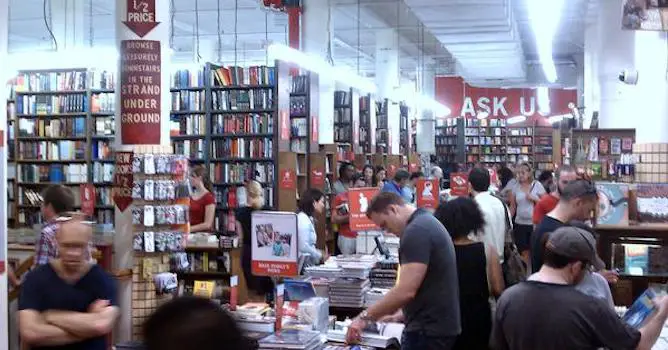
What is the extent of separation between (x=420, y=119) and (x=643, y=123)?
Answer: 13943mm

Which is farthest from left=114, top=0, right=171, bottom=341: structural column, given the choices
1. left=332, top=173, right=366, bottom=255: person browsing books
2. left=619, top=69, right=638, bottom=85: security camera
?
left=619, top=69, right=638, bottom=85: security camera

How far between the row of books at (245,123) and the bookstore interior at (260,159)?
27 millimetres

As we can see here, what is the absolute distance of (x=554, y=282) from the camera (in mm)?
3273

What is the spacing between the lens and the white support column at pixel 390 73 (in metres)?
18.4

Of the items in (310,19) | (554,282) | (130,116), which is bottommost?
(554,282)

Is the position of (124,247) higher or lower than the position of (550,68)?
lower

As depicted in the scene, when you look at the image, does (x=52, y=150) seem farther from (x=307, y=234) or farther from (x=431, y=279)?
(x=431, y=279)

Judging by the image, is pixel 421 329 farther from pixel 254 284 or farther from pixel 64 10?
pixel 64 10

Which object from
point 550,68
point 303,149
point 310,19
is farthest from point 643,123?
point 550,68

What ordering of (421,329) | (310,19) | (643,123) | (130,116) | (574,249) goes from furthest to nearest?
(310,19) → (643,123) → (130,116) → (421,329) → (574,249)

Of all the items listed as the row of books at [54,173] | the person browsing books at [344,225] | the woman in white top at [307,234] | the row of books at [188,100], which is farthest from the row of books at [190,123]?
the woman in white top at [307,234]

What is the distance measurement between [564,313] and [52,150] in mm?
9719

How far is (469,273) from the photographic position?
465 centimetres

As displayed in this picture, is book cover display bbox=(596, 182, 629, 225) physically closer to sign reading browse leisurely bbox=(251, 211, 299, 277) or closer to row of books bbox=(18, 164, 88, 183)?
sign reading browse leisurely bbox=(251, 211, 299, 277)
